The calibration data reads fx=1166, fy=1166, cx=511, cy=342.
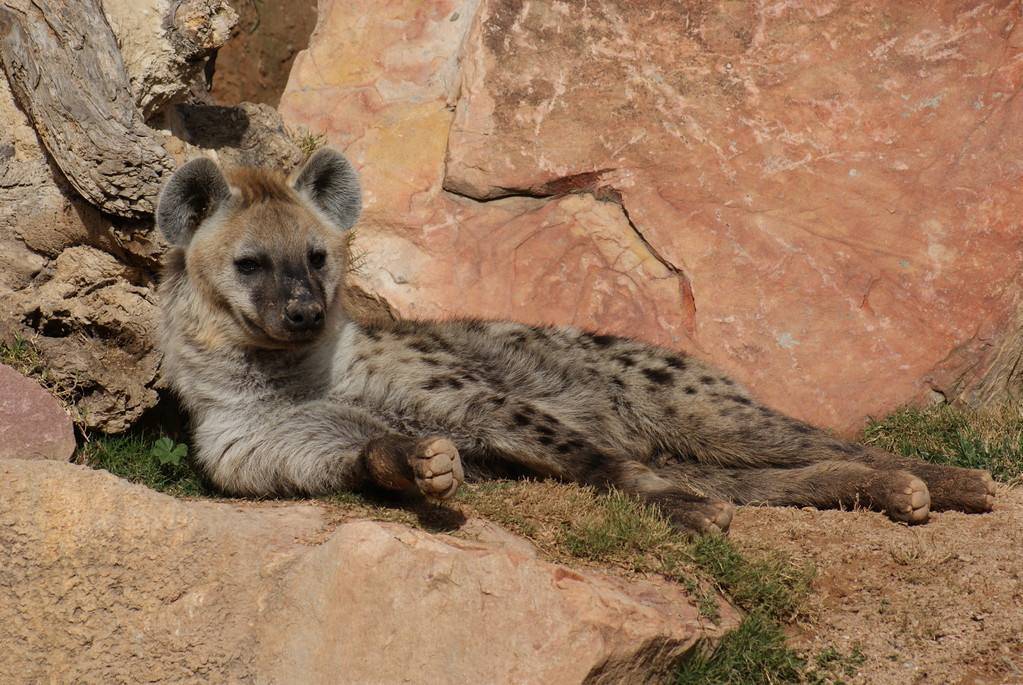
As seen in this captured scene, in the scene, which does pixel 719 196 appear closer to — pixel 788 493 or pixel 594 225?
pixel 594 225

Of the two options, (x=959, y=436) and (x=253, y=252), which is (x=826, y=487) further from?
(x=253, y=252)

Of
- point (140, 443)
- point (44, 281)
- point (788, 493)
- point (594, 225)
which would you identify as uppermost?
point (594, 225)

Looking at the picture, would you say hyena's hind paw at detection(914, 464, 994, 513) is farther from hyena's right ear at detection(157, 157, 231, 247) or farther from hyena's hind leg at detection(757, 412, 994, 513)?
hyena's right ear at detection(157, 157, 231, 247)

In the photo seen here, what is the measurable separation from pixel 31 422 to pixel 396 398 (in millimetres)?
1152

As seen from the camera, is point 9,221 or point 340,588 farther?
point 9,221

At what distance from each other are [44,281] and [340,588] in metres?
1.98

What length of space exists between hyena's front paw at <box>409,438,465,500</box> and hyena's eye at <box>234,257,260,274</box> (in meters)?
0.94

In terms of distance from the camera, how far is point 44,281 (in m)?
3.93

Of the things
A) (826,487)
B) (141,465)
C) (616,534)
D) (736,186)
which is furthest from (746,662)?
(736,186)

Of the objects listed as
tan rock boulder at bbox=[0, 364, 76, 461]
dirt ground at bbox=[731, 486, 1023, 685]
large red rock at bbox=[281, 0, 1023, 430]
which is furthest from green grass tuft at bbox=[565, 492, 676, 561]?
tan rock boulder at bbox=[0, 364, 76, 461]

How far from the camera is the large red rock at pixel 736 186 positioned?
14.6 feet

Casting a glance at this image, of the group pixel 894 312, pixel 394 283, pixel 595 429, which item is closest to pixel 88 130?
pixel 394 283

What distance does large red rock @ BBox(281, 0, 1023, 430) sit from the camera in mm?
4457

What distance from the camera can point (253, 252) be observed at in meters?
3.41
